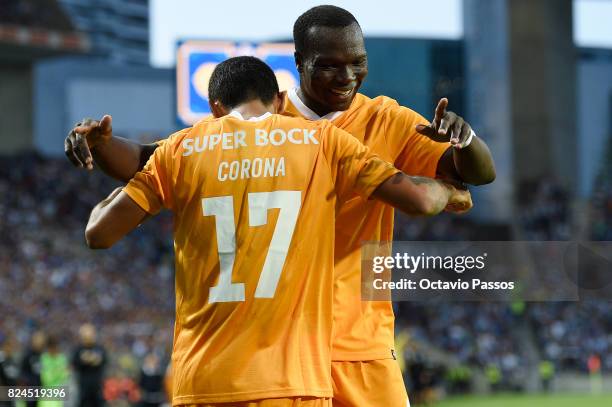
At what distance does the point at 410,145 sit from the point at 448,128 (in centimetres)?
34

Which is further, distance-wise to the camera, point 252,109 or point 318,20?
point 318,20

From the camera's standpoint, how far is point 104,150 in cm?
365

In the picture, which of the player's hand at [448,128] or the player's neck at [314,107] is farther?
the player's neck at [314,107]

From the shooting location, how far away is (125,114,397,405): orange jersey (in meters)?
3.28

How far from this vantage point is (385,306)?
3.74 meters

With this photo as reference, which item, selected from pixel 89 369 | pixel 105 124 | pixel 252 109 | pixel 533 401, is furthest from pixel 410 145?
pixel 533 401

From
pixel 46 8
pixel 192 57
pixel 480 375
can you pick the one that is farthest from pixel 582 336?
pixel 46 8

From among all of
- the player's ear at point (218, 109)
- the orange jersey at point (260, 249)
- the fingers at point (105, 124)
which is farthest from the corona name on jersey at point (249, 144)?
the fingers at point (105, 124)

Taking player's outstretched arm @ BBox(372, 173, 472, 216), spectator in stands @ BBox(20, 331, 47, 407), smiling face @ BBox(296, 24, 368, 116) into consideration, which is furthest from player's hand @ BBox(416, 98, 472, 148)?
spectator in stands @ BBox(20, 331, 47, 407)

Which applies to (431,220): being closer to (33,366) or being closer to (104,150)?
(33,366)

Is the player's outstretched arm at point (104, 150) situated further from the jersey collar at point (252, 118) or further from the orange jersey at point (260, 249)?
the jersey collar at point (252, 118)

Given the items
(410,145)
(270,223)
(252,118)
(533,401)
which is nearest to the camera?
(270,223)

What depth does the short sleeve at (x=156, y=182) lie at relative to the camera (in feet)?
11.2

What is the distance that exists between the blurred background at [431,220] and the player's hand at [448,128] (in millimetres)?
11845
